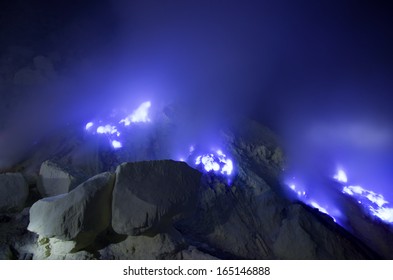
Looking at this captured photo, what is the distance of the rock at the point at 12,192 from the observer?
26.9ft

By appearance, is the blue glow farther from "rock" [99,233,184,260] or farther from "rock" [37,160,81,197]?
"rock" [99,233,184,260]

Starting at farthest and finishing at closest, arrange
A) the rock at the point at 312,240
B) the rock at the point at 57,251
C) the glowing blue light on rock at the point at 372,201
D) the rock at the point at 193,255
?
1. the glowing blue light on rock at the point at 372,201
2. the rock at the point at 312,240
3. the rock at the point at 193,255
4. the rock at the point at 57,251

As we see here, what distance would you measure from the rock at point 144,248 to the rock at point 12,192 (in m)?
3.55

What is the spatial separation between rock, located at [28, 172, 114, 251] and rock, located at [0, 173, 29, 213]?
2027 mm

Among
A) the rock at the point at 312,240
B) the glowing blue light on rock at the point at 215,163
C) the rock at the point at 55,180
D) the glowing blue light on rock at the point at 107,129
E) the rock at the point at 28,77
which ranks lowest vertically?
the rock at the point at 312,240

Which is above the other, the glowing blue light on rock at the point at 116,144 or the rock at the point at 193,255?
the glowing blue light on rock at the point at 116,144

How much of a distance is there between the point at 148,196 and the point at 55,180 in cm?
406

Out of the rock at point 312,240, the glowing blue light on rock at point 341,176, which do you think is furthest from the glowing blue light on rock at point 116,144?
the glowing blue light on rock at point 341,176

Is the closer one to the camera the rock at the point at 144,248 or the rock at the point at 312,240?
the rock at the point at 144,248

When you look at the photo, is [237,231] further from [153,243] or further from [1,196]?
[1,196]

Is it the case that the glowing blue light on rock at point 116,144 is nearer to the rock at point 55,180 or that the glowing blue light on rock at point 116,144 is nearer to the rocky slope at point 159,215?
the rocky slope at point 159,215

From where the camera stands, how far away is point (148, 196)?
7250 millimetres

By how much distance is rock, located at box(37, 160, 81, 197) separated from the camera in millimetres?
8922

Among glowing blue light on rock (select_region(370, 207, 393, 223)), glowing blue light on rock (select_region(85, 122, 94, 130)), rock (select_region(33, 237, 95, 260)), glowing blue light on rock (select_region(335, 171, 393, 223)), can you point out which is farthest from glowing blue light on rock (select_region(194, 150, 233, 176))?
glowing blue light on rock (select_region(370, 207, 393, 223))
